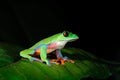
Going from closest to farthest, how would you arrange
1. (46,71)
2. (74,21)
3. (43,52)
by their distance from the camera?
1. (46,71)
2. (43,52)
3. (74,21)

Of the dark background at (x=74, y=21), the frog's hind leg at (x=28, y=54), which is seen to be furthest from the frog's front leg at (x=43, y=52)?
the dark background at (x=74, y=21)

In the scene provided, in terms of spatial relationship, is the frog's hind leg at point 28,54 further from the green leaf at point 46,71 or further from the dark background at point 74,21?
the dark background at point 74,21

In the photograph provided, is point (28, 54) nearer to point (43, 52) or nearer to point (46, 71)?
point (43, 52)

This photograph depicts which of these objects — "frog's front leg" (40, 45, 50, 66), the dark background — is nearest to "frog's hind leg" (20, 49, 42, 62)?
"frog's front leg" (40, 45, 50, 66)

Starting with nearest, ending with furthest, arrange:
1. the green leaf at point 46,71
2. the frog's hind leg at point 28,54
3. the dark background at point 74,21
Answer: the green leaf at point 46,71 → the frog's hind leg at point 28,54 → the dark background at point 74,21

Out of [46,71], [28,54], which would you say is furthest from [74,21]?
[46,71]

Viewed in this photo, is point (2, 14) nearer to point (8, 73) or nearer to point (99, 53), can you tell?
point (99, 53)

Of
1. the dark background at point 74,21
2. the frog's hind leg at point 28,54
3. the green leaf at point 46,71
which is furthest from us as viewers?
the dark background at point 74,21

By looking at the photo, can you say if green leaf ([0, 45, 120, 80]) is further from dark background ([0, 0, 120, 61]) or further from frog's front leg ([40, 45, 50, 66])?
dark background ([0, 0, 120, 61])

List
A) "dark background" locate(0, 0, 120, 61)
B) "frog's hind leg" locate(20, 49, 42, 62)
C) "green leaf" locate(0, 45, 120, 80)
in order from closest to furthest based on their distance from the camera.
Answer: "green leaf" locate(0, 45, 120, 80) → "frog's hind leg" locate(20, 49, 42, 62) → "dark background" locate(0, 0, 120, 61)
